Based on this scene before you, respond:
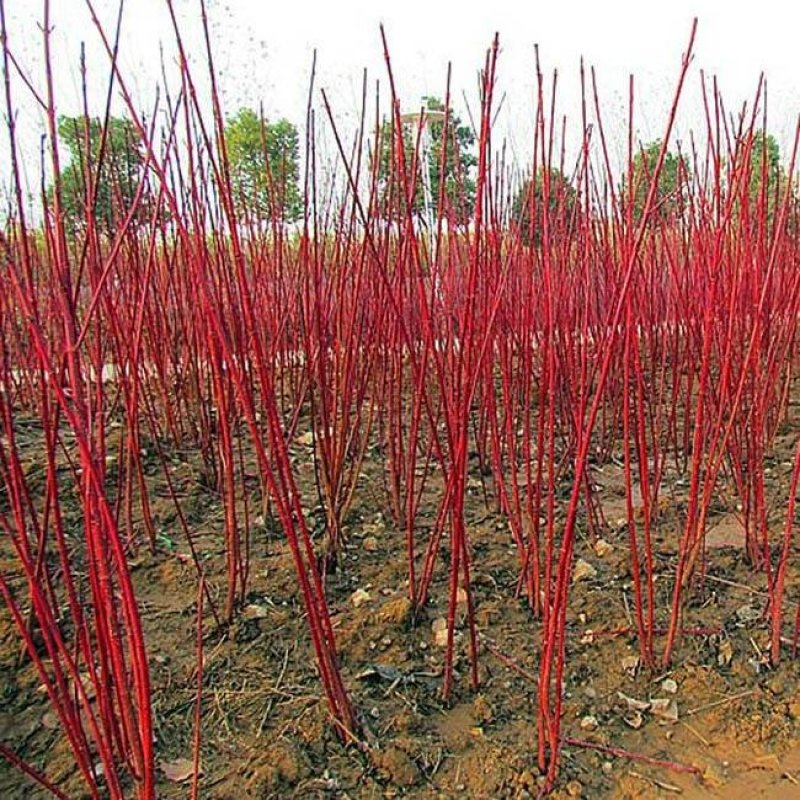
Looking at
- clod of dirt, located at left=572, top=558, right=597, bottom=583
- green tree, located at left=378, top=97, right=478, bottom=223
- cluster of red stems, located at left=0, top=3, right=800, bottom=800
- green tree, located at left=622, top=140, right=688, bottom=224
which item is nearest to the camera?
cluster of red stems, located at left=0, top=3, right=800, bottom=800

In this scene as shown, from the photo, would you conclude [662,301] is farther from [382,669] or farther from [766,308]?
[382,669]

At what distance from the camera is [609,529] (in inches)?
63.5

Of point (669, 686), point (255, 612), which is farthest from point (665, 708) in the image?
point (255, 612)

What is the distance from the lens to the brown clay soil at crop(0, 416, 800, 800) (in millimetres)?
926

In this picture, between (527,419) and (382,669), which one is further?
(527,419)

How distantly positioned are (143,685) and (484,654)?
0.68 meters

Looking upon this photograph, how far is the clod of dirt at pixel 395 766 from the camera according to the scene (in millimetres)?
918

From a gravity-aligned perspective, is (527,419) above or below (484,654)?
above

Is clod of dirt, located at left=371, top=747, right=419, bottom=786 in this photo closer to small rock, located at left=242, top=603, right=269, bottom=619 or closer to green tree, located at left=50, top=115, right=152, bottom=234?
small rock, located at left=242, top=603, right=269, bottom=619

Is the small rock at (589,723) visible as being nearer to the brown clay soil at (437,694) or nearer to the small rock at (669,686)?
the brown clay soil at (437,694)

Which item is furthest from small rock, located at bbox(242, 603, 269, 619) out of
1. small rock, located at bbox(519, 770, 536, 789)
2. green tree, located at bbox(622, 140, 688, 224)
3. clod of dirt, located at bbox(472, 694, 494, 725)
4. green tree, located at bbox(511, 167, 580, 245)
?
green tree, located at bbox(622, 140, 688, 224)

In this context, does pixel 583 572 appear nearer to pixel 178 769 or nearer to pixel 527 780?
pixel 527 780

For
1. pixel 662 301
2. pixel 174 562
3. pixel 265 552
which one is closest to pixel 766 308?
pixel 662 301

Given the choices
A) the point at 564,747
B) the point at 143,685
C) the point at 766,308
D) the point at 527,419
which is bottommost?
the point at 564,747
